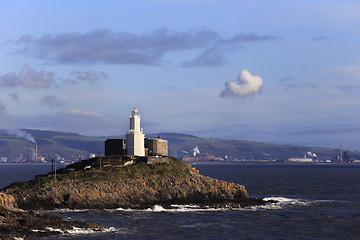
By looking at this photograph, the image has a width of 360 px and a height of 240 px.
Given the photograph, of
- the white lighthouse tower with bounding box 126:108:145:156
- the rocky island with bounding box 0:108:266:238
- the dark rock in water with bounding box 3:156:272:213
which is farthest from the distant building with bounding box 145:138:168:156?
the dark rock in water with bounding box 3:156:272:213

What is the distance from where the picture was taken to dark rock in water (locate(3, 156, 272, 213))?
79562mm

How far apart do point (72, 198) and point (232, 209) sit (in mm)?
23260

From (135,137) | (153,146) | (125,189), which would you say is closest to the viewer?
(125,189)

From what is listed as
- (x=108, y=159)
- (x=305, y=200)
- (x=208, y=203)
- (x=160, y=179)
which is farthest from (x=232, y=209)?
(x=108, y=159)

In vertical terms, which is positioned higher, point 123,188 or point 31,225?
point 123,188

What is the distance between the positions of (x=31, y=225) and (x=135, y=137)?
49963 mm

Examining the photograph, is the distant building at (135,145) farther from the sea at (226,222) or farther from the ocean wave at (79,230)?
the ocean wave at (79,230)

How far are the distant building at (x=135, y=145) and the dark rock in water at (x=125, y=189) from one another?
1111cm

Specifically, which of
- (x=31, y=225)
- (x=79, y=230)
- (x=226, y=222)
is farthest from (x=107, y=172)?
(x=31, y=225)

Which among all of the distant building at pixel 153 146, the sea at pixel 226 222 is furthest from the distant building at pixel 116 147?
the sea at pixel 226 222

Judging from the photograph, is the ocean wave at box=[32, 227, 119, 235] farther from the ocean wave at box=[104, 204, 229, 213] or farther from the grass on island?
the grass on island

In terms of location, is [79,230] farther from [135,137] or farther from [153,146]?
[153,146]

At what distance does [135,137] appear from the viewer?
107m

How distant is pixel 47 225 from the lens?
2318 inches
